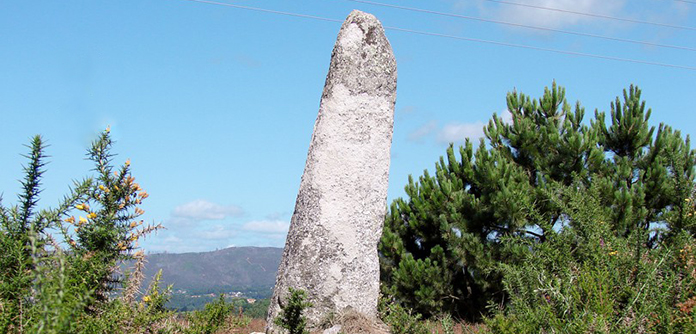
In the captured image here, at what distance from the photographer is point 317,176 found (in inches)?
306

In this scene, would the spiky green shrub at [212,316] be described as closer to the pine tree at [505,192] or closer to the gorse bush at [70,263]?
the gorse bush at [70,263]

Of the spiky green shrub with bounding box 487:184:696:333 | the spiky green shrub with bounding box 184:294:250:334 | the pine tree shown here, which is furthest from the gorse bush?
the pine tree

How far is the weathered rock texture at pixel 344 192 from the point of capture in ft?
24.9

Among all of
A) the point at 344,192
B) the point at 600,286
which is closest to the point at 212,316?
the point at 344,192

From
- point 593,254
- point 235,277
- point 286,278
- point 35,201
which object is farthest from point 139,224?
point 235,277

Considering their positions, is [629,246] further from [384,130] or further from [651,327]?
[384,130]

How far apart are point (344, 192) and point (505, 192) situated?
13.8 ft

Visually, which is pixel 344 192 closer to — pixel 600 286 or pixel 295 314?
pixel 295 314

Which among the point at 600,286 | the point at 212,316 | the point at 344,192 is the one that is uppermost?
the point at 344,192

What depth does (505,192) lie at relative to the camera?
10.9m

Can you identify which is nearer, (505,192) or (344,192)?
(344,192)

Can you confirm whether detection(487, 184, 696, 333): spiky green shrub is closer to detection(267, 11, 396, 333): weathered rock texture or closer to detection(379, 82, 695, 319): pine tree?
detection(267, 11, 396, 333): weathered rock texture

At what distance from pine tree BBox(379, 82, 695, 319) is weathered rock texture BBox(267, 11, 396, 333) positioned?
3.66 meters

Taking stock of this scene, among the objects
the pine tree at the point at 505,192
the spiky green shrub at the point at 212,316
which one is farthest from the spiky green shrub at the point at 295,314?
the pine tree at the point at 505,192
